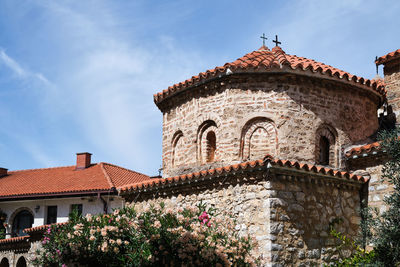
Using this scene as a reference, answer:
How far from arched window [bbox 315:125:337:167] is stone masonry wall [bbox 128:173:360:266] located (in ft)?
3.99

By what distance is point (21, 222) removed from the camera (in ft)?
80.3

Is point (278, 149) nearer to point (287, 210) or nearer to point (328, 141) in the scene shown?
point (328, 141)

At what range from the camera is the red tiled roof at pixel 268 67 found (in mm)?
10562

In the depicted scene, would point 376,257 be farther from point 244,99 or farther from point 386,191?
point 244,99

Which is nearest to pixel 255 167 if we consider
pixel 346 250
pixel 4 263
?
pixel 346 250

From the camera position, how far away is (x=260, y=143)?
10.6m

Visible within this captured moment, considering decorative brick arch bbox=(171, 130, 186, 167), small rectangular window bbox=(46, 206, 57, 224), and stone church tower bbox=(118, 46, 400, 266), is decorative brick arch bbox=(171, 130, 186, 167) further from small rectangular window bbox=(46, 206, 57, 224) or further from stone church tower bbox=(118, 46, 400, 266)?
small rectangular window bbox=(46, 206, 57, 224)

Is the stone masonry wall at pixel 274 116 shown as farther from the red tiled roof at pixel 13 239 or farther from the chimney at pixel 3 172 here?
the chimney at pixel 3 172

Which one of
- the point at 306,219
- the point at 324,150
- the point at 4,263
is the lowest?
the point at 4,263

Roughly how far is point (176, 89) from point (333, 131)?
4029mm

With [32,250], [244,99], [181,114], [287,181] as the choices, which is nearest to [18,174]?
[32,250]

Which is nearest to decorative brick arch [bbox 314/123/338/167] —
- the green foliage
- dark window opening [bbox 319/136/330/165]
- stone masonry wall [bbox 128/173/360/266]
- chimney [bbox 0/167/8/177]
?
dark window opening [bbox 319/136/330/165]

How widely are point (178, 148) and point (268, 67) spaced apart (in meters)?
3.28

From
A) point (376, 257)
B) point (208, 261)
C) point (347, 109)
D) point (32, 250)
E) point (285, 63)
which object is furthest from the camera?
point (32, 250)
